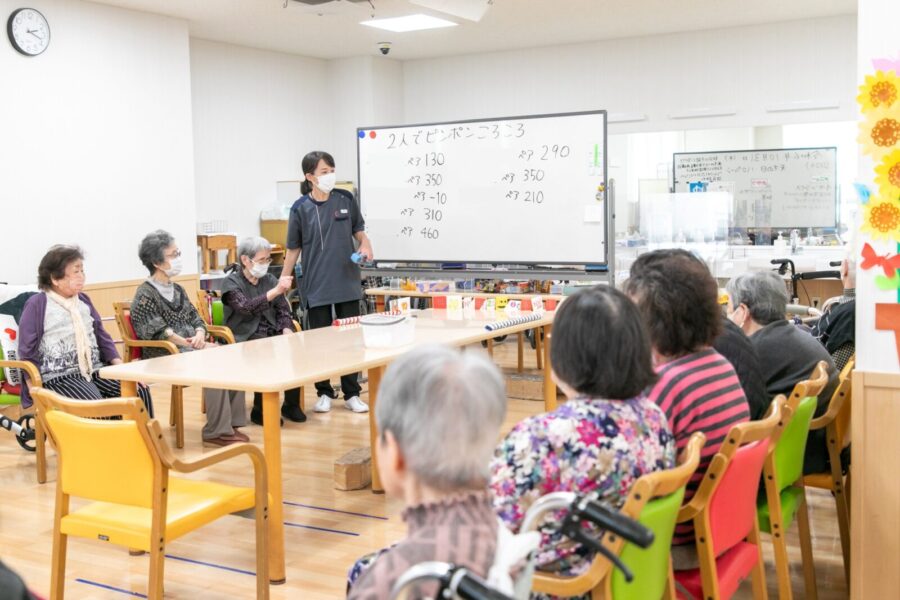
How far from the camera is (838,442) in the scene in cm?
297

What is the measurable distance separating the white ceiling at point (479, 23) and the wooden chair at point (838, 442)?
496 centimetres

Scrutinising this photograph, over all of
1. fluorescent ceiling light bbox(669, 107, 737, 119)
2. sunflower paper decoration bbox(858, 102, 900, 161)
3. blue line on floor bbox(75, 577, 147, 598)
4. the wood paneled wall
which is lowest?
blue line on floor bbox(75, 577, 147, 598)

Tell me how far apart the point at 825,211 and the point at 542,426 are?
23.1ft

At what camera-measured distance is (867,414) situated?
2.69 m

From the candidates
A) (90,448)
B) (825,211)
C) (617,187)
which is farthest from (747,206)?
(90,448)

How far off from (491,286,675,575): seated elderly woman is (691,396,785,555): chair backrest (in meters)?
0.18

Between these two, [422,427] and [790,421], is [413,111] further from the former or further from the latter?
[422,427]

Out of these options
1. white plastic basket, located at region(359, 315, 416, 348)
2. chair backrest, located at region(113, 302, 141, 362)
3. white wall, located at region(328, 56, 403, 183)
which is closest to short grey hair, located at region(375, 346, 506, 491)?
white plastic basket, located at region(359, 315, 416, 348)

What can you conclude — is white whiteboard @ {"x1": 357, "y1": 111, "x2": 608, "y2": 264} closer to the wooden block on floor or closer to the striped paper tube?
the striped paper tube

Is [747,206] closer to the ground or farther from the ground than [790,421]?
farther from the ground

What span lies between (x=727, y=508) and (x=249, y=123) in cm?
740

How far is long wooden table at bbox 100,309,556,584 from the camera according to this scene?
3170 mm

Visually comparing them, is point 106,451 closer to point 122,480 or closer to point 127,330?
point 122,480

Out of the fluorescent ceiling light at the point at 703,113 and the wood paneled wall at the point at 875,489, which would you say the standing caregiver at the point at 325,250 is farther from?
the fluorescent ceiling light at the point at 703,113
